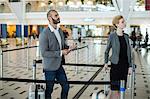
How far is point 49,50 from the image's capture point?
4902 millimetres

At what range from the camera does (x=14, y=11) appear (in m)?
39.3

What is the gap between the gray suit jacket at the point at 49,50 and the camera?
4.86 m

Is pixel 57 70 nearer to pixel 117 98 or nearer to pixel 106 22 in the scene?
pixel 117 98

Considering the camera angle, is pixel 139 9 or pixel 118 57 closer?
pixel 118 57

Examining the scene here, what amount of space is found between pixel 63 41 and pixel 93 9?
3355 cm

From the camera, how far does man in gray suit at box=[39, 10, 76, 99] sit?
15.9ft

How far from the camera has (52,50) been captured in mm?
4914

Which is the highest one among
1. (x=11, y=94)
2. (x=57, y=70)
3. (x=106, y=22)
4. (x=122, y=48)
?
(x=106, y=22)

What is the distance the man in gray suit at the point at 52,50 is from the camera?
191 inches

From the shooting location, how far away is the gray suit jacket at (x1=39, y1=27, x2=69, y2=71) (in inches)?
191

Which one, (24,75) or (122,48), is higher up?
(122,48)

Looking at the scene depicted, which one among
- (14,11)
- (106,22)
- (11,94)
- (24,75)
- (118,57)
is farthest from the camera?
(14,11)

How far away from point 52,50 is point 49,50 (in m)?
0.05

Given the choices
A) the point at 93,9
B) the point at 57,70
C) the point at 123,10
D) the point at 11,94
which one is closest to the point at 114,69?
the point at 57,70
